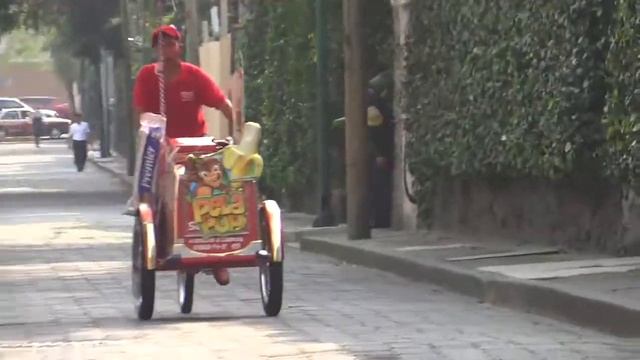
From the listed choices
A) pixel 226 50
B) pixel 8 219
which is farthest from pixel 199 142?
pixel 226 50

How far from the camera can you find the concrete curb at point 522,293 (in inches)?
445

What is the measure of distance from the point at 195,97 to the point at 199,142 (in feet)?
1.60

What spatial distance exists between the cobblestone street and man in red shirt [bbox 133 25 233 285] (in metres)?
0.95

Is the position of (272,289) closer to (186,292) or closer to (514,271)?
(186,292)

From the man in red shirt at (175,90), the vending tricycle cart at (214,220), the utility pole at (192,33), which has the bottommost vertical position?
the vending tricycle cart at (214,220)

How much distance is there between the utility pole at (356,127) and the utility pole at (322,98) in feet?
8.62

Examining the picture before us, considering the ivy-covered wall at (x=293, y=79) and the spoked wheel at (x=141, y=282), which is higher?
the ivy-covered wall at (x=293, y=79)

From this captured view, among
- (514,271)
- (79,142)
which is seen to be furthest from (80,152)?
(514,271)

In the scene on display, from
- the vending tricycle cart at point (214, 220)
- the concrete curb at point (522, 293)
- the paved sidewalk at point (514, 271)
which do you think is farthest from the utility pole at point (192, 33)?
the vending tricycle cart at point (214, 220)

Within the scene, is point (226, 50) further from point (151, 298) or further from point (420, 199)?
point (151, 298)

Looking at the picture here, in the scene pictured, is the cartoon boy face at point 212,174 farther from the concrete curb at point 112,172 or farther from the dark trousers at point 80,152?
the dark trousers at point 80,152

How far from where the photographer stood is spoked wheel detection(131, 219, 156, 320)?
1229 cm

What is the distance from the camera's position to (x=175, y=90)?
41.9 ft

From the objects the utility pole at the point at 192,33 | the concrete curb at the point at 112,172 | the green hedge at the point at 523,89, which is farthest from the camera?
the concrete curb at the point at 112,172
